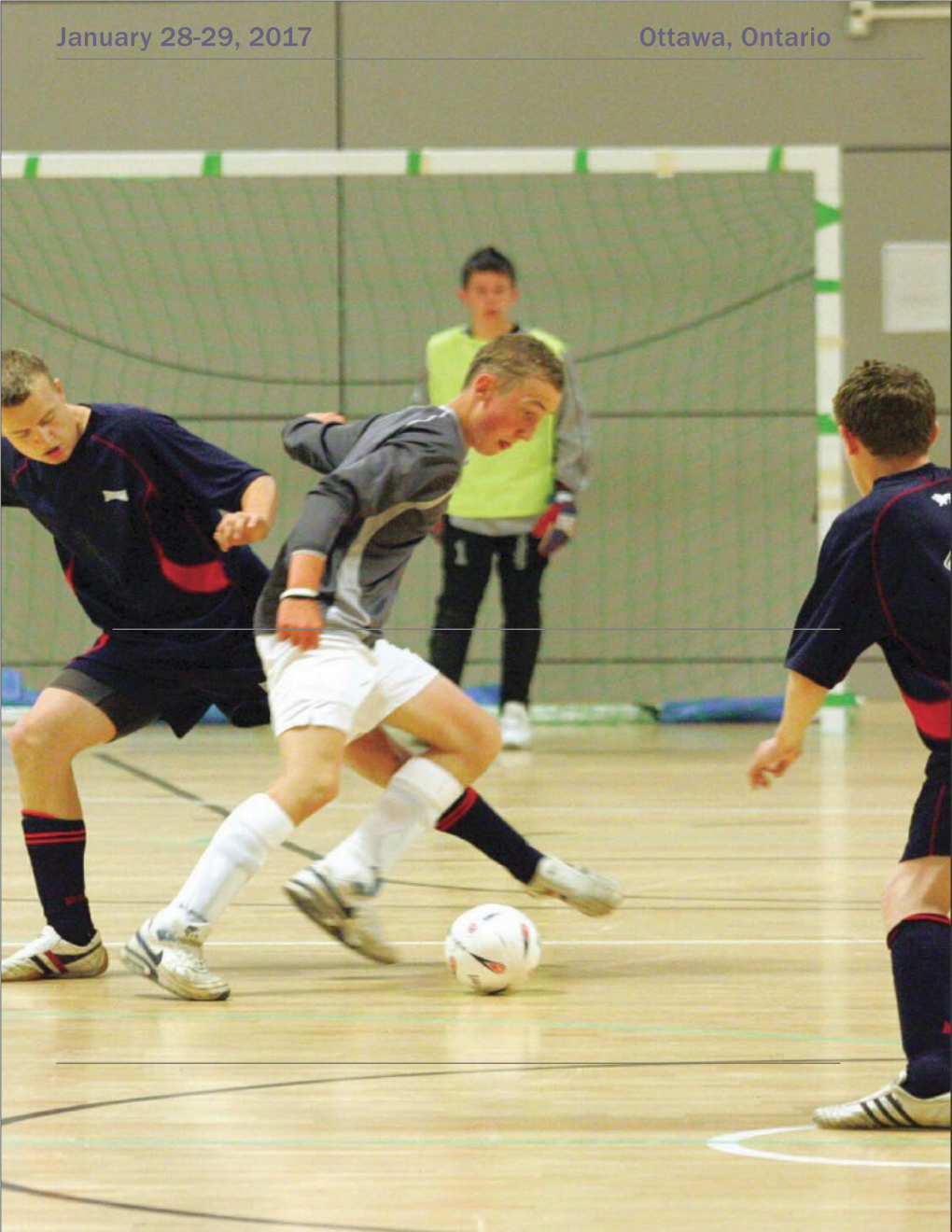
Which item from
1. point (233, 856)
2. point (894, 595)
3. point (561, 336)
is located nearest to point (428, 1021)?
point (233, 856)

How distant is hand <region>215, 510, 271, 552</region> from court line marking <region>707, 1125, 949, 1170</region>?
1297 mm

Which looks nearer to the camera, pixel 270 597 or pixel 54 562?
pixel 270 597

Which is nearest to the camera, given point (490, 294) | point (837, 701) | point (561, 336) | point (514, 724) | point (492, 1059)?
point (492, 1059)

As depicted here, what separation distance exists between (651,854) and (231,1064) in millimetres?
2167

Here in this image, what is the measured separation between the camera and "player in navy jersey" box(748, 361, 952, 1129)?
252 cm

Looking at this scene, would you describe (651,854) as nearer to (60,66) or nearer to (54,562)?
(54,562)

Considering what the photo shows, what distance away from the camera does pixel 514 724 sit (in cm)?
713

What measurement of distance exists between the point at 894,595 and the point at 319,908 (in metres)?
1.36

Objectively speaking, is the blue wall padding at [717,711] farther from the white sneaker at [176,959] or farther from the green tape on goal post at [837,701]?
the white sneaker at [176,959]

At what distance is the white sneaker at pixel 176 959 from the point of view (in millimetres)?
3361

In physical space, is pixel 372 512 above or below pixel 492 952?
above

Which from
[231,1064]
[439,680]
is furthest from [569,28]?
[231,1064]

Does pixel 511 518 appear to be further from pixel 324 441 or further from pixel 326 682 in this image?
pixel 326 682

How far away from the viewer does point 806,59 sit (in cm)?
847
